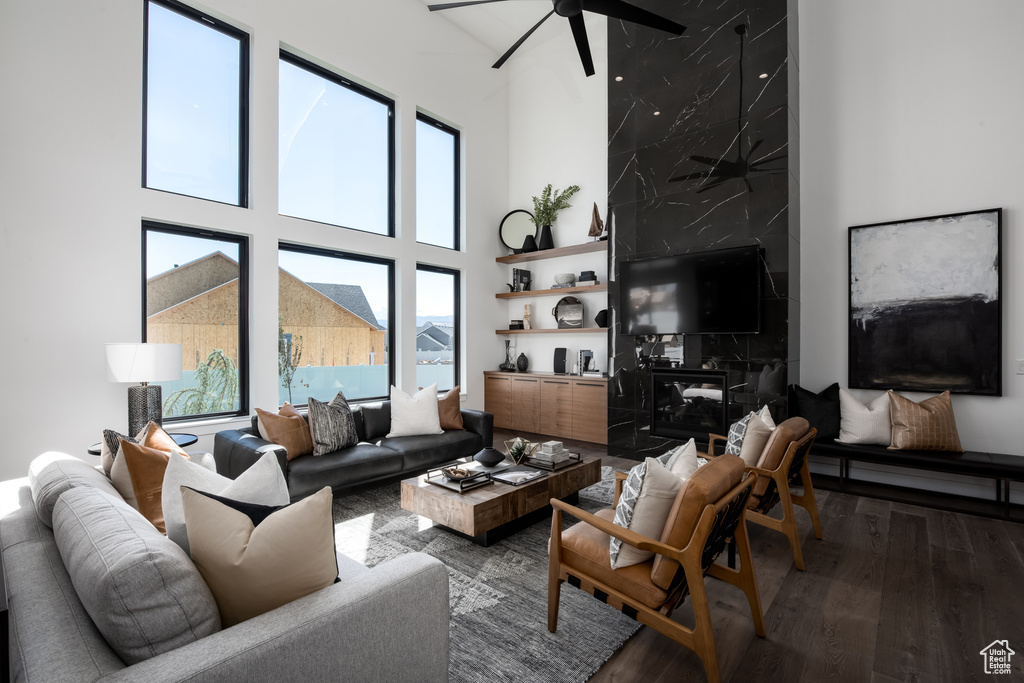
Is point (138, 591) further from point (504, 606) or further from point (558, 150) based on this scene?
point (558, 150)

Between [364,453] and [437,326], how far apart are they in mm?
2780

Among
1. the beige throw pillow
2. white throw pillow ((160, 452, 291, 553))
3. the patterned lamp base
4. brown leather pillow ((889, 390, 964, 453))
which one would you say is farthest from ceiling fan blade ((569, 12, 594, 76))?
the patterned lamp base

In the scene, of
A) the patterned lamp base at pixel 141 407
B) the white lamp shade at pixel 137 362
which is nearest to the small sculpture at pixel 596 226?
the white lamp shade at pixel 137 362

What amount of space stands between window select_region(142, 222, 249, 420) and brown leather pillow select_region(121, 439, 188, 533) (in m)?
2.32

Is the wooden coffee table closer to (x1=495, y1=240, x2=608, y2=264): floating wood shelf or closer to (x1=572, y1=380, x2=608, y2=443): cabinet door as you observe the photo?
(x1=572, y1=380, x2=608, y2=443): cabinet door

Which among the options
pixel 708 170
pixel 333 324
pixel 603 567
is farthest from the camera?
pixel 333 324

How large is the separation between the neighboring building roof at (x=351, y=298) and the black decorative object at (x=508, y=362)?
1917 mm

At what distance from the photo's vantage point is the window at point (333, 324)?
4848 mm

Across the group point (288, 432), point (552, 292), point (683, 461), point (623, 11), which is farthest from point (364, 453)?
point (623, 11)

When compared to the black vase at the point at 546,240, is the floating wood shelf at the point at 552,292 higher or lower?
lower

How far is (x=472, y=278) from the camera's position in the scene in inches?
258

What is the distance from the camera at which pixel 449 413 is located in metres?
4.59

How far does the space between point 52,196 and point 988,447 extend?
7.17m

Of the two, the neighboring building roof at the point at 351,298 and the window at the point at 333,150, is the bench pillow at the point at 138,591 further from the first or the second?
the window at the point at 333,150
